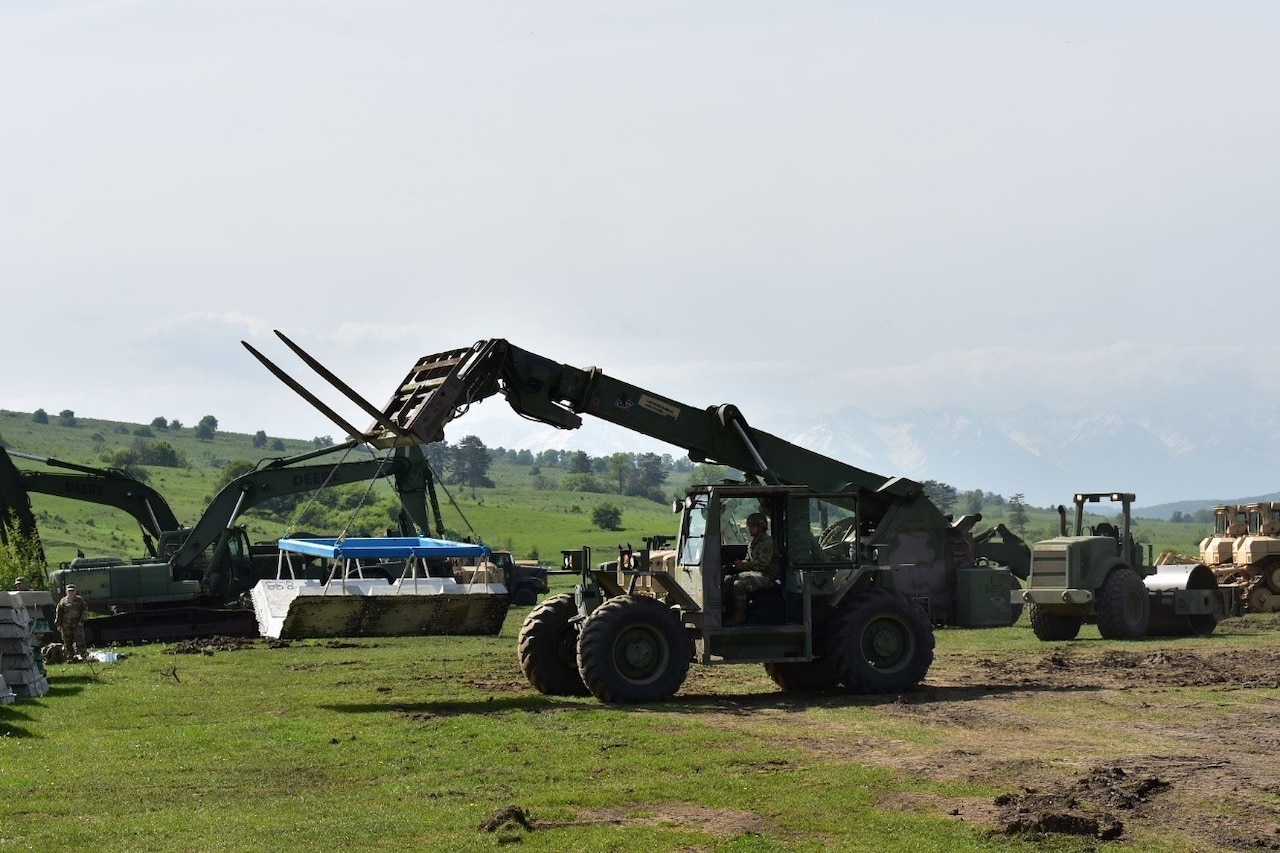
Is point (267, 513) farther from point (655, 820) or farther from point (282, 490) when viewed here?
point (655, 820)

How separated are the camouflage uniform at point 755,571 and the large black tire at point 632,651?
0.83 meters

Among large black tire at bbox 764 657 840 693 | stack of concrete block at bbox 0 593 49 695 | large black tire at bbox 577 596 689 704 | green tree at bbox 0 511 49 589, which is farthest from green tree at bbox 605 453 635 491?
large black tire at bbox 577 596 689 704

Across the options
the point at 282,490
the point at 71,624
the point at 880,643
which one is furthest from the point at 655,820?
the point at 282,490

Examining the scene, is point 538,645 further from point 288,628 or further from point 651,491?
point 651,491

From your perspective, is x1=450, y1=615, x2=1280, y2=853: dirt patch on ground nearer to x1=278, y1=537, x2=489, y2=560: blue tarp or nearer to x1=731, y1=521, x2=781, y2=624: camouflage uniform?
x1=731, y1=521, x2=781, y2=624: camouflage uniform

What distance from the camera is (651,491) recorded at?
634 feet

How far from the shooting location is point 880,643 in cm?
2045

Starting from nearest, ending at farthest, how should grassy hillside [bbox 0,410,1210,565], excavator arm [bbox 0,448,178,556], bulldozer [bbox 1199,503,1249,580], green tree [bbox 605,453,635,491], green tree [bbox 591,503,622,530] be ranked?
1. bulldozer [bbox 1199,503,1249,580]
2. excavator arm [bbox 0,448,178,556]
3. grassy hillside [bbox 0,410,1210,565]
4. green tree [bbox 591,503,622,530]
5. green tree [bbox 605,453,635,491]

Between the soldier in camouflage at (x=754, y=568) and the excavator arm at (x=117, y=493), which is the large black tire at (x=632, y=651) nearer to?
the soldier in camouflage at (x=754, y=568)

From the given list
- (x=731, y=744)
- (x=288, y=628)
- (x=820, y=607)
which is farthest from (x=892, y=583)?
(x=288, y=628)

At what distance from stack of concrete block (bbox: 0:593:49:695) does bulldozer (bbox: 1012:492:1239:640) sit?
54.9 feet

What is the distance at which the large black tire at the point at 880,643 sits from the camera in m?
20.1

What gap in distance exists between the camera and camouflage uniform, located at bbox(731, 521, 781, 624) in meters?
19.9

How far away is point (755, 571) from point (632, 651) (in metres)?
1.90
